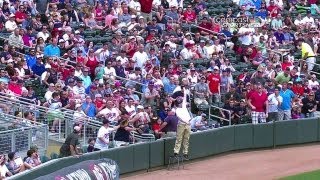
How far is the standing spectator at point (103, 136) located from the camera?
25.0 metres

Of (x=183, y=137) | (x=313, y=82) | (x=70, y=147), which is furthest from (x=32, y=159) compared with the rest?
(x=313, y=82)

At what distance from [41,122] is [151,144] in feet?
10.00

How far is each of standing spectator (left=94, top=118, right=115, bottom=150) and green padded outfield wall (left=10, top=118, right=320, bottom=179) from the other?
0.27m

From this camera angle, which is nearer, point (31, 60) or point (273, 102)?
point (31, 60)

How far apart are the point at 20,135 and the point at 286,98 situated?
33.7 feet

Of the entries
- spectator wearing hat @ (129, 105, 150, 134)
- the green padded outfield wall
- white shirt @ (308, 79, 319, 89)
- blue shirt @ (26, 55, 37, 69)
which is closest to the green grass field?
the green padded outfield wall

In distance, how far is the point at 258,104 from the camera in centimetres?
2983

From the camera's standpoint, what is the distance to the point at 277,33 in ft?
119

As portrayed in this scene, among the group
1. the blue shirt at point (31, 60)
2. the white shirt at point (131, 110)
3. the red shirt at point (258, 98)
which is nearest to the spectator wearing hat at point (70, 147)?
the white shirt at point (131, 110)

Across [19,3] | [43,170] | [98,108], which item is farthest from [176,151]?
[19,3]

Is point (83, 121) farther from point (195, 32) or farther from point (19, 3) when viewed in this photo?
point (195, 32)

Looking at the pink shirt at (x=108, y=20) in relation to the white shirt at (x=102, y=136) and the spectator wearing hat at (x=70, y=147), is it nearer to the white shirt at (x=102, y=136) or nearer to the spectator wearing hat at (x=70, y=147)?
the white shirt at (x=102, y=136)

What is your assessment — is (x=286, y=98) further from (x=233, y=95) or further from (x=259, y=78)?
(x=233, y=95)

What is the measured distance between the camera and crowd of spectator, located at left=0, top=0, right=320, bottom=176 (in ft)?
86.8
